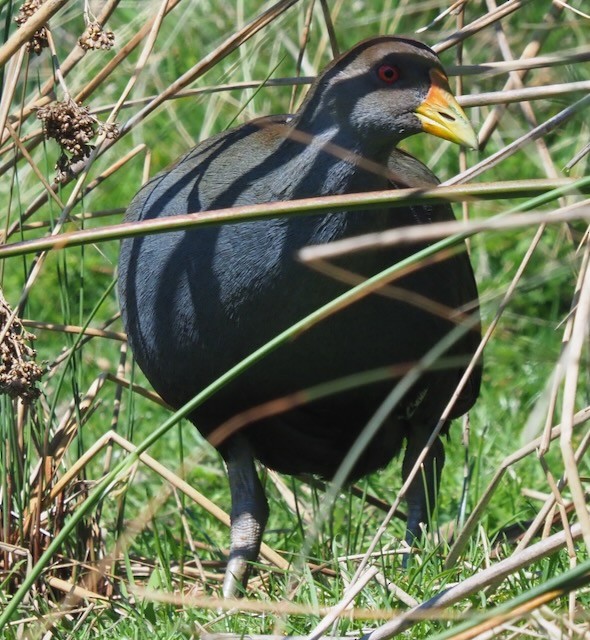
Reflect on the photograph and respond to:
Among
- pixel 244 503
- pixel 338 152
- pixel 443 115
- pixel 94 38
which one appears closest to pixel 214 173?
pixel 338 152

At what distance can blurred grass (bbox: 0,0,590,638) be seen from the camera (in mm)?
2615

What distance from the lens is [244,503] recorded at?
3.29 meters

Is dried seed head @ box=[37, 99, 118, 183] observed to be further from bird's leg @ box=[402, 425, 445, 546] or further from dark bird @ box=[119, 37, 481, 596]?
bird's leg @ box=[402, 425, 445, 546]

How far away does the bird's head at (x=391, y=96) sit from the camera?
2.87 m

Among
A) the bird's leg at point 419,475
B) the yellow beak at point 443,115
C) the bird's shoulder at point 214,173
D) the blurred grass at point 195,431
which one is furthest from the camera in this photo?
the bird's leg at point 419,475

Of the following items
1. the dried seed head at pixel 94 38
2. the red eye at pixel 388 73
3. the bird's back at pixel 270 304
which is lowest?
the bird's back at pixel 270 304

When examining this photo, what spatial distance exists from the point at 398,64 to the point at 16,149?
95 cm

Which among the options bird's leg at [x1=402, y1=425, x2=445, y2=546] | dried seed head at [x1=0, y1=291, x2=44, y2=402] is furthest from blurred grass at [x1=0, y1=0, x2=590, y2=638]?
dried seed head at [x1=0, y1=291, x2=44, y2=402]

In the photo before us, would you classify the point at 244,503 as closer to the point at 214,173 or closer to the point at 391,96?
the point at 214,173

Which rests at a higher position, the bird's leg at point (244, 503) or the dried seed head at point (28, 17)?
the dried seed head at point (28, 17)

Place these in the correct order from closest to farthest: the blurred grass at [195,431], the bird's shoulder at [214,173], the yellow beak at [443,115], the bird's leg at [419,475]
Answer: the blurred grass at [195,431] < the yellow beak at [443,115] < the bird's shoulder at [214,173] < the bird's leg at [419,475]

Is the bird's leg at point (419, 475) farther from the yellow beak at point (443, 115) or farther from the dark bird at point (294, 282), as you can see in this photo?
the yellow beak at point (443, 115)

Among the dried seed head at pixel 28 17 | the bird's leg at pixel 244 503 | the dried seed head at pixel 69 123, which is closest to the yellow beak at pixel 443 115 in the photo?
the dried seed head at pixel 69 123

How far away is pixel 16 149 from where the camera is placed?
A: 289 cm
